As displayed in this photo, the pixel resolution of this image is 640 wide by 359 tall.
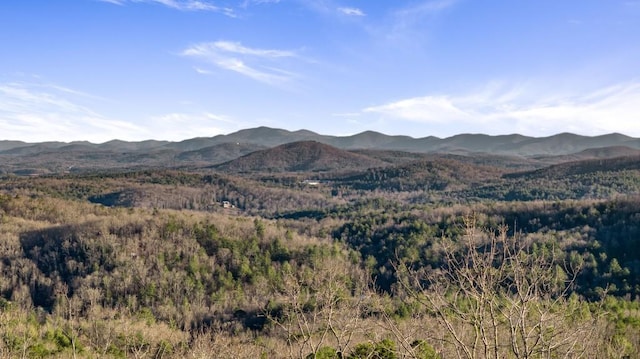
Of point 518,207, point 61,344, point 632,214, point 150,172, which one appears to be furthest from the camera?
point 150,172

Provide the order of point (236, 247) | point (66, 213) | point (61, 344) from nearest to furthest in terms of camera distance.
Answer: point (61, 344), point (236, 247), point (66, 213)

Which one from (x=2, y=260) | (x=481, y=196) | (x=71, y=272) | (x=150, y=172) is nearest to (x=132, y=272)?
(x=71, y=272)

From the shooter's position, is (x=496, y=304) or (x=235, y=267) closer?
(x=496, y=304)

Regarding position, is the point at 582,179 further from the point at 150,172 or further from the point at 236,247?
the point at 150,172

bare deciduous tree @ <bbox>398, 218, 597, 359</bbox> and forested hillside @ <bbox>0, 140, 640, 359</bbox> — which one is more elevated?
bare deciduous tree @ <bbox>398, 218, 597, 359</bbox>

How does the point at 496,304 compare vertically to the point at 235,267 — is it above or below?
above

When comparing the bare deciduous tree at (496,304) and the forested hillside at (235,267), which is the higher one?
the bare deciduous tree at (496,304)

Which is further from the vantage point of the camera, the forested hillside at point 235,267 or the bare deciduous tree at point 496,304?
the forested hillside at point 235,267

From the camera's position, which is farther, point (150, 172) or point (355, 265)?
point (150, 172)

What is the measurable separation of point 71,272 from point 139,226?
11734 millimetres

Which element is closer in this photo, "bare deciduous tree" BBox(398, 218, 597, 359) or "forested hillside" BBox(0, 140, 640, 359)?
"bare deciduous tree" BBox(398, 218, 597, 359)

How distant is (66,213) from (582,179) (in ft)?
531

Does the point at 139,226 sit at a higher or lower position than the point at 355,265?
higher

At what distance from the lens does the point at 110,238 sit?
61.6 meters
